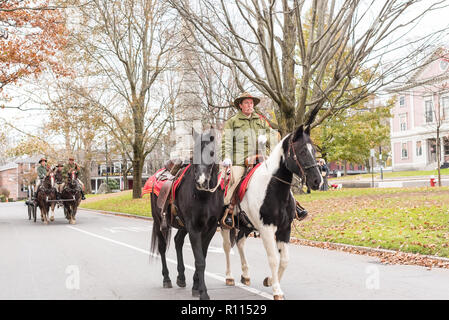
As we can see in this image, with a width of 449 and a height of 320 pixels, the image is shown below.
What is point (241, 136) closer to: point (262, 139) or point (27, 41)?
point (262, 139)

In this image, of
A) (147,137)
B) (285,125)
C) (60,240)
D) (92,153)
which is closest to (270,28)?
(285,125)

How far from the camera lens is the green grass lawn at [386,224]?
10086 mm

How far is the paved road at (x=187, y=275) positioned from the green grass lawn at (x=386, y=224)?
109 centimetres

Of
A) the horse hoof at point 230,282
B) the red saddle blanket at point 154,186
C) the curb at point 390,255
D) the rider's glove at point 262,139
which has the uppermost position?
the rider's glove at point 262,139

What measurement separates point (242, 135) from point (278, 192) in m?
1.30

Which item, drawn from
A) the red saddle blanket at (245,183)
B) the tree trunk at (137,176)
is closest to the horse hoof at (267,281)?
the red saddle blanket at (245,183)

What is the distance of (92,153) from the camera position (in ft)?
170

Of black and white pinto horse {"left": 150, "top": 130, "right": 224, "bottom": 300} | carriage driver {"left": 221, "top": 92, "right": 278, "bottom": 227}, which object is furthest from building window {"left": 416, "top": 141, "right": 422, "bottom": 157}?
black and white pinto horse {"left": 150, "top": 130, "right": 224, "bottom": 300}

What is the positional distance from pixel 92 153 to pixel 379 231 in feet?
146

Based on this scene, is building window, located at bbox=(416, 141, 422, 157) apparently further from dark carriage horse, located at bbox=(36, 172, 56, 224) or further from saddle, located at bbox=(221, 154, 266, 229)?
saddle, located at bbox=(221, 154, 266, 229)

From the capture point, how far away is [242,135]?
6.93 m

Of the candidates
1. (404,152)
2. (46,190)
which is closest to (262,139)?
(46,190)

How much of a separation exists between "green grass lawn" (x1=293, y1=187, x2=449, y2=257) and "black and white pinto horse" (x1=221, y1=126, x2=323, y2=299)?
3453 mm

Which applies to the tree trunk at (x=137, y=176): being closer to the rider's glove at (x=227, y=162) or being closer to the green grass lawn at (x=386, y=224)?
the green grass lawn at (x=386, y=224)
